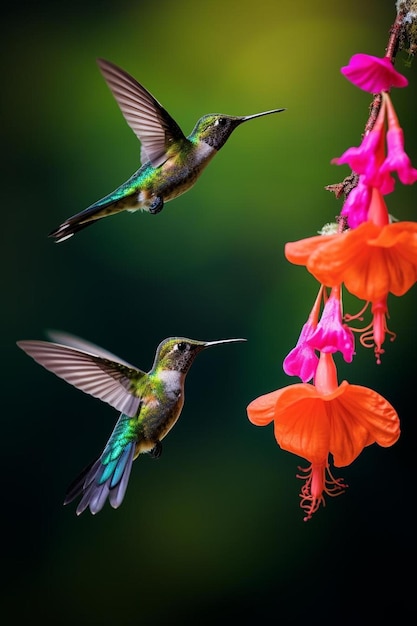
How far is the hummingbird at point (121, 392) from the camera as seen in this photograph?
2.49 ft

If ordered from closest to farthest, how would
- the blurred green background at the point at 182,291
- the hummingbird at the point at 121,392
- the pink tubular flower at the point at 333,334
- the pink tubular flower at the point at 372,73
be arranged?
the pink tubular flower at the point at 372,73 < the pink tubular flower at the point at 333,334 < the hummingbird at the point at 121,392 < the blurred green background at the point at 182,291

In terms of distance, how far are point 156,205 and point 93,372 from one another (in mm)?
179

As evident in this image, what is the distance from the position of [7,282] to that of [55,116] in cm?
43

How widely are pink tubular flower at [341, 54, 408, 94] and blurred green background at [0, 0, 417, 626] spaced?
1.35 metres

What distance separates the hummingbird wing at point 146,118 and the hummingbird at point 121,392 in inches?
7.6

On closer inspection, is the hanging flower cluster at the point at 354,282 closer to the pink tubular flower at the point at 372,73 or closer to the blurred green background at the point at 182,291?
the pink tubular flower at the point at 372,73

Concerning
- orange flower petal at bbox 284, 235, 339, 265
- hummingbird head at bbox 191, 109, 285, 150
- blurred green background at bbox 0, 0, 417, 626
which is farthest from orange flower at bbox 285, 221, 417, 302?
blurred green background at bbox 0, 0, 417, 626

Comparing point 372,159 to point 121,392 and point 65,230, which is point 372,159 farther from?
point 121,392

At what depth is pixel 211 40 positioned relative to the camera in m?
1.95

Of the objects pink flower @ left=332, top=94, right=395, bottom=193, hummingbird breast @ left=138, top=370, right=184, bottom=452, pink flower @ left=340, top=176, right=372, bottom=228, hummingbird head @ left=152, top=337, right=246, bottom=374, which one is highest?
pink flower @ left=332, top=94, right=395, bottom=193

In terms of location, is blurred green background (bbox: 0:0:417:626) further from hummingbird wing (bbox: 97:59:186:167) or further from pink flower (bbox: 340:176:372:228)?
pink flower (bbox: 340:176:372:228)

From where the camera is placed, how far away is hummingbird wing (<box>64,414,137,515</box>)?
0.81m

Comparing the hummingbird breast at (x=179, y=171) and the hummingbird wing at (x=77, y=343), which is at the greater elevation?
the hummingbird breast at (x=179, y=171)

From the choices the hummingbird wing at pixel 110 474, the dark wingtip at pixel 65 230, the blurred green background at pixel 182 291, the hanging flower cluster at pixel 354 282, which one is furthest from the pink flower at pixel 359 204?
the blurred green background at pixel 182 291
